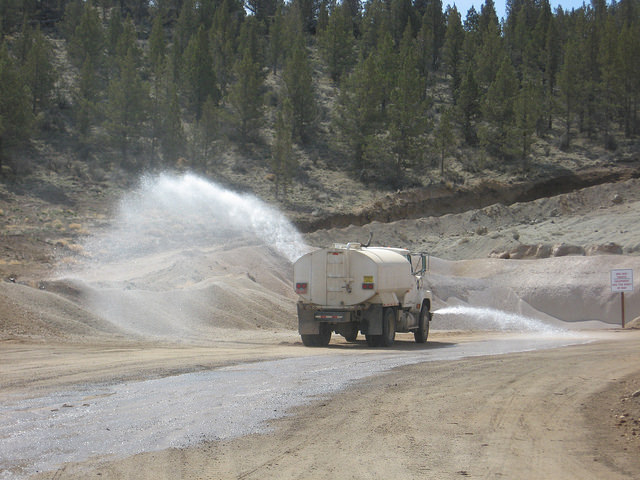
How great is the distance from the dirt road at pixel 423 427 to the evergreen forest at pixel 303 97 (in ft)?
148

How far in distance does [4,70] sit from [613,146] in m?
55.3

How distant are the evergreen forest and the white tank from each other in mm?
37877

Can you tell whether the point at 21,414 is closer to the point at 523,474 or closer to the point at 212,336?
the point at 523,474

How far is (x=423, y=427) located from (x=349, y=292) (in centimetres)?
1184

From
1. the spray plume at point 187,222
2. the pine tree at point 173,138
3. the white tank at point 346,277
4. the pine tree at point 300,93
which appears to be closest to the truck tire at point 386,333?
the white tank at point 346,277

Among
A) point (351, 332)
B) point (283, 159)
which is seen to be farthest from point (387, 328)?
point (283, 159)

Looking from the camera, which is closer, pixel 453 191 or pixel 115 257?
pixel 115 257

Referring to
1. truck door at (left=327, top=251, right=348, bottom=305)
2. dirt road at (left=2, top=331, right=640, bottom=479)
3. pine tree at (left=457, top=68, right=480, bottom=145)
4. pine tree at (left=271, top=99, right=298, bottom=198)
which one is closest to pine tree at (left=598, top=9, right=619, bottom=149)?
pine tree at (left=457, top=68, right=480, bottom=145)

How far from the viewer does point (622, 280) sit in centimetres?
3222

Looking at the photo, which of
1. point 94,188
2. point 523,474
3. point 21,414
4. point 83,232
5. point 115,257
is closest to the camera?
point 523,474

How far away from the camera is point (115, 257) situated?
3991cm

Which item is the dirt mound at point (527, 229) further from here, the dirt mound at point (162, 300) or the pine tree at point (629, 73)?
the pine tree at point (629, 73)

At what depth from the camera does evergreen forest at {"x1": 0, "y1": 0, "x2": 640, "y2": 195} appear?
59938mm

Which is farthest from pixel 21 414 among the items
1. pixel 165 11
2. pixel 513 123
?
pixel 165 11
